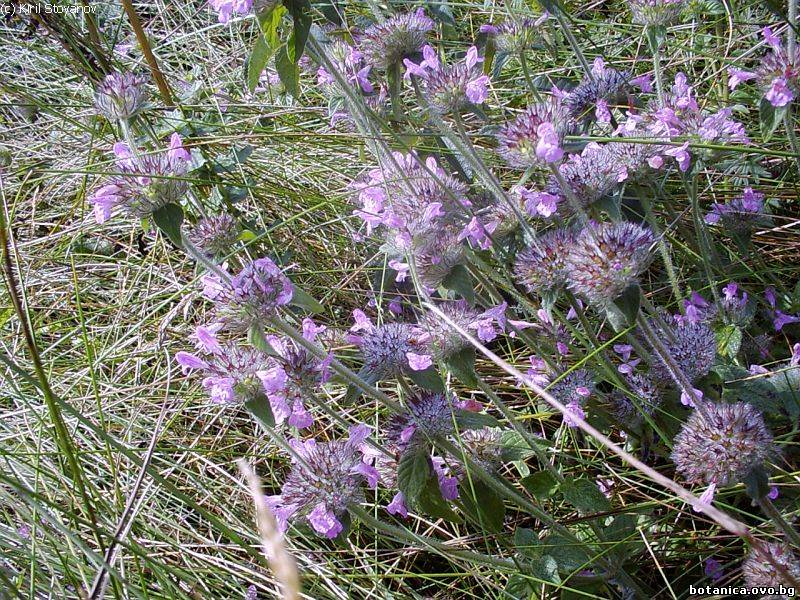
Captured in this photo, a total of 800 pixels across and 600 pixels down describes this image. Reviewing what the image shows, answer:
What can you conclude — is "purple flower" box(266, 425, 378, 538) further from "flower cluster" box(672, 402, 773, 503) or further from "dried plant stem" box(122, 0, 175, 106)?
"dried plant stem" box(122, 0, 175, 106)

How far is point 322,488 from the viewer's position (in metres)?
1.23

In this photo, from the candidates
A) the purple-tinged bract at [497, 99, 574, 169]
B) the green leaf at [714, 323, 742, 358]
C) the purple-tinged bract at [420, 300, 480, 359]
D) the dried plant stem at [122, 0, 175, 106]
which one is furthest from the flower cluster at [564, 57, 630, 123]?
the dried plant stem at [122, 0, 175, 106]

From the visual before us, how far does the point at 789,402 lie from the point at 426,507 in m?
0.68

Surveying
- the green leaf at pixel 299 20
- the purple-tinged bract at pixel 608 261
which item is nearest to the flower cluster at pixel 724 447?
the purple-tinged bract at pixel 608 261

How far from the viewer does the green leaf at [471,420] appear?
1.24 meters

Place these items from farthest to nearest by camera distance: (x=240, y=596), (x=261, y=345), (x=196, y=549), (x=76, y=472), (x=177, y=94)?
(x=177, y=94) → (x=196, y=549) → (x=240, y=596) → (x=261, y=345) → (x=76, y=472)

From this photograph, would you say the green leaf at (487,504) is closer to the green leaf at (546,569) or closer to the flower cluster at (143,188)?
the green leaf at (546,569)

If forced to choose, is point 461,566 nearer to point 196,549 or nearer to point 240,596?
point 240,596

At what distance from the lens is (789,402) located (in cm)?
135

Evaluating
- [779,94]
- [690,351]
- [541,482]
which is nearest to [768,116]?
[779,94]

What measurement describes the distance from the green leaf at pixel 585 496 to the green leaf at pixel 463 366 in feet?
0.78

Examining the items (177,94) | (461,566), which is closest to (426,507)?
(461,566)

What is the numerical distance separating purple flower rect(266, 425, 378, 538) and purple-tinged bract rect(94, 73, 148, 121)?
76 cm

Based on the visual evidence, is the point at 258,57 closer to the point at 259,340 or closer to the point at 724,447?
the point at 259,340
